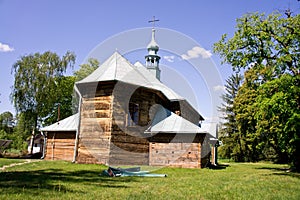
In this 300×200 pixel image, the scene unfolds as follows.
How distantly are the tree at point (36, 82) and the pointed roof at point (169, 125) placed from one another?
1809 centimetres

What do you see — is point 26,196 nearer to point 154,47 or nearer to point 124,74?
point 124,74

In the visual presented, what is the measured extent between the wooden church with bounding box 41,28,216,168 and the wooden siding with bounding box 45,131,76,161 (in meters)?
0.08

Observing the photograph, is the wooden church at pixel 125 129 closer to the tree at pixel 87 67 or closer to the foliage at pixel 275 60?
the foliage at pixel 275 60

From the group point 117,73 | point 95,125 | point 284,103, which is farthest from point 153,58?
point 284,103

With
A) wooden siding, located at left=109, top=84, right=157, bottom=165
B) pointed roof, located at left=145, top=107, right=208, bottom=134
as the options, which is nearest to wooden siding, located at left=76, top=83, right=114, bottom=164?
wooden siding, located at left=109, top=84, right=157, bottom=165

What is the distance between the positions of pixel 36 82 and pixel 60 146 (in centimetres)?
1433

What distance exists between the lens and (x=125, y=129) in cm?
1931

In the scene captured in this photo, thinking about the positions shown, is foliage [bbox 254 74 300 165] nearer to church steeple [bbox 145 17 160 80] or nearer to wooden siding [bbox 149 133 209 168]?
wooden siding [bbox 149 133 209 168]

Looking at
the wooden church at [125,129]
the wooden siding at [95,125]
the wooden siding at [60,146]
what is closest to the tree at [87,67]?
the wooden siding at [60,146]

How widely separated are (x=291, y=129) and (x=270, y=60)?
177 inches

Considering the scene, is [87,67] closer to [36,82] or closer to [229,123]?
[36,82]

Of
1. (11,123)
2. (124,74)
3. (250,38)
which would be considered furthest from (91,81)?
(11,123)

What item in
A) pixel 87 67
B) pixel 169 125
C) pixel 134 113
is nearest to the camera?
pixel 134 113

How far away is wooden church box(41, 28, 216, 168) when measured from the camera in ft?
62.0
